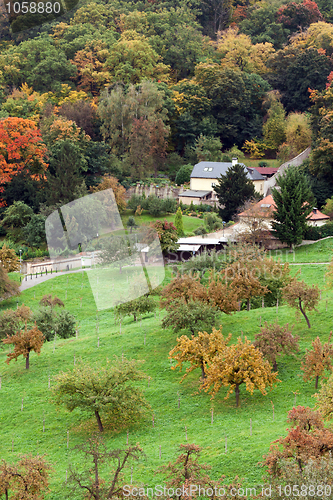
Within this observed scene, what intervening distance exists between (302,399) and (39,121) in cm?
5768

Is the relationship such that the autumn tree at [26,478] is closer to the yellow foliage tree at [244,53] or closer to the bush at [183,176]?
the bush at [183,176]

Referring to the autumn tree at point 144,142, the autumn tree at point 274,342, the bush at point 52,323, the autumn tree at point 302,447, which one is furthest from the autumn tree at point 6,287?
the autumn tree at point 144,142

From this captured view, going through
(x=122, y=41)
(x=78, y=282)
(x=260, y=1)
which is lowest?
(x=78, y=282)

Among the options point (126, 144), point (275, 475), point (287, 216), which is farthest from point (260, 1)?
point (275, 475)

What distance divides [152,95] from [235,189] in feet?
69.4

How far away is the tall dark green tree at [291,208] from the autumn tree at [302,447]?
110ft

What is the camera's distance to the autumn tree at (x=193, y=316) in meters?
26.5

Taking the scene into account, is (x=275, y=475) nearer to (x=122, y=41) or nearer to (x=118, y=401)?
(x=118, y=401)

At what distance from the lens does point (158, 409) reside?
2223 cm

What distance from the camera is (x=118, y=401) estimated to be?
20.4 m

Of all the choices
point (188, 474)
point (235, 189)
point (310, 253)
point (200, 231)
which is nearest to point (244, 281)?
point (188, 474)

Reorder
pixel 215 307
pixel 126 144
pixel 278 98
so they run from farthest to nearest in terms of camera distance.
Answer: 1. pixel 278 98
2. pixel 126 144
3. pixel 215 307

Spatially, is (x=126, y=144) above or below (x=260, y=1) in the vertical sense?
below

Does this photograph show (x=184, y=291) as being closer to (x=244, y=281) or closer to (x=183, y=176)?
(x=244, y=281)
